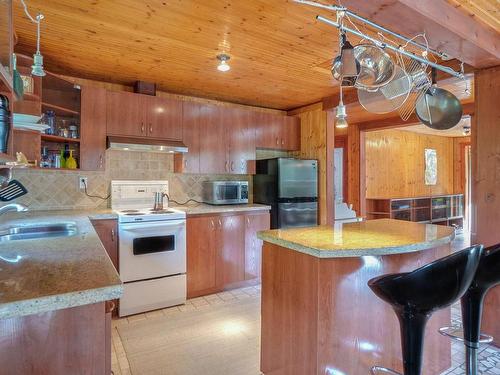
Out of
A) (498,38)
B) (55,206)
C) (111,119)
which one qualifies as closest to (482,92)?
(498,38)

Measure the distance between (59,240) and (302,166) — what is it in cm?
294

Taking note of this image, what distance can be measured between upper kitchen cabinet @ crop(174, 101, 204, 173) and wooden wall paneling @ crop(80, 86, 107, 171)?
2.72 feet

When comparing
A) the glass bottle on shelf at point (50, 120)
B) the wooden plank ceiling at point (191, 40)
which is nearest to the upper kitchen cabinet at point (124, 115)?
the wooden plank ceiling at point (191, 40)

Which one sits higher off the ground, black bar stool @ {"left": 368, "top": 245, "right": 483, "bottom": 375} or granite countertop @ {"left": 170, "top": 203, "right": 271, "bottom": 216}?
granite countertop @ {"left": 170, "top": 203, "right": 271, "bottom": 216}

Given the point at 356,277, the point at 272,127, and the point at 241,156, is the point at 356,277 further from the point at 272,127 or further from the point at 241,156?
the point at 272,127

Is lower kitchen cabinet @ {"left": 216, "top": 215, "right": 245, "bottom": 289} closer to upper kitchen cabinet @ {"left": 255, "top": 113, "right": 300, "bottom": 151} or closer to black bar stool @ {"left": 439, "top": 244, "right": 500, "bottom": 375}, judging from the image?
upper kitchen cabinet @ {"left": 255, "top": 113, "right": 300, "bottom": 151}

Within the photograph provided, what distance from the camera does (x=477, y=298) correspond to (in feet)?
5.67

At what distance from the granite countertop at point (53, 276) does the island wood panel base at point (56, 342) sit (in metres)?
0.09

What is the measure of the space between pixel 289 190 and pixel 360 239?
216 centimetres

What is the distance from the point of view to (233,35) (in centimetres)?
236

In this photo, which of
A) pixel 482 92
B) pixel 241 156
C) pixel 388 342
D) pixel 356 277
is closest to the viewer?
pixel 356 277

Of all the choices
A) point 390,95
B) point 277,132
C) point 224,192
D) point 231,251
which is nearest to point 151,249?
point 231,251

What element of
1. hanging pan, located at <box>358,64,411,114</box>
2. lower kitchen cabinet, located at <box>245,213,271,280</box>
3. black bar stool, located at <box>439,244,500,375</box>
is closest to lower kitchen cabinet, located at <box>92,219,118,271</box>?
lower kitchen cabinet, located at <box>245,213,271,280</box>

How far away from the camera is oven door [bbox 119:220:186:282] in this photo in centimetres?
289
